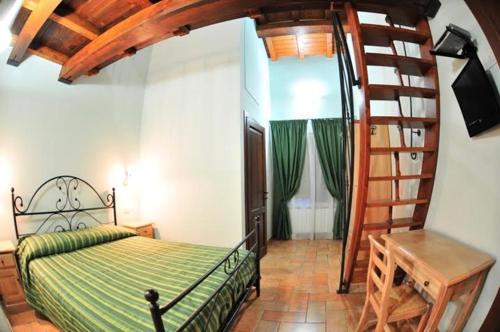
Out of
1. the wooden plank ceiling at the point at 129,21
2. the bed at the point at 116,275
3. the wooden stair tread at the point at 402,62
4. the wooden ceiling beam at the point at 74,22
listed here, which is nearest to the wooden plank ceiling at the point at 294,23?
the wooden plank ceiling at the point at 129,21

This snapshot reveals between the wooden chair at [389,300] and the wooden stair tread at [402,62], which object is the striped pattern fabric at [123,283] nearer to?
the wooden chair at [389,300]

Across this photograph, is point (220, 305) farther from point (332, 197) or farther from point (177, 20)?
point (332, 197)

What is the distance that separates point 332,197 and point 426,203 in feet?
9.40

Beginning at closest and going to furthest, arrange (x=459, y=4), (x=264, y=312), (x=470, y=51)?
1. (x=470, y=51)
2. (x=459, y=4)
3. (x=264, y=312)

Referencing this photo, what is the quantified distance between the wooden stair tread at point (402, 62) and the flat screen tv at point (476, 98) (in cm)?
35

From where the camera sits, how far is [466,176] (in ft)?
5.46

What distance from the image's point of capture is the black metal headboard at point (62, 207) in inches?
106

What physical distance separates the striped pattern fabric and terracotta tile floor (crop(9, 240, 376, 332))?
0.94ft

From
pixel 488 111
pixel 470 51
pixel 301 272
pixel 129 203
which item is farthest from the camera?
pixel 129 203

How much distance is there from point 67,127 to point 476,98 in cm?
405

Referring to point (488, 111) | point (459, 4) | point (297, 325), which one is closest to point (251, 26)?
point (459, 4)

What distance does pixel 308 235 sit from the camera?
4918 mm

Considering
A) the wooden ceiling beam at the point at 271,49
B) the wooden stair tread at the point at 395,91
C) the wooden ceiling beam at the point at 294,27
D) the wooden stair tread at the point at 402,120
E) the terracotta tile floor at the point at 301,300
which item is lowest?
the terracotta tile floor at the point at 301,300

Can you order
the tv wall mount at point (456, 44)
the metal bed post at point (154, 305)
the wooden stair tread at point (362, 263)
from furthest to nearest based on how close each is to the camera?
the wooden stair tread at point (362, 263) → the tv wall mount at point (456, 44) → the metal bed post at point (154, 305)
